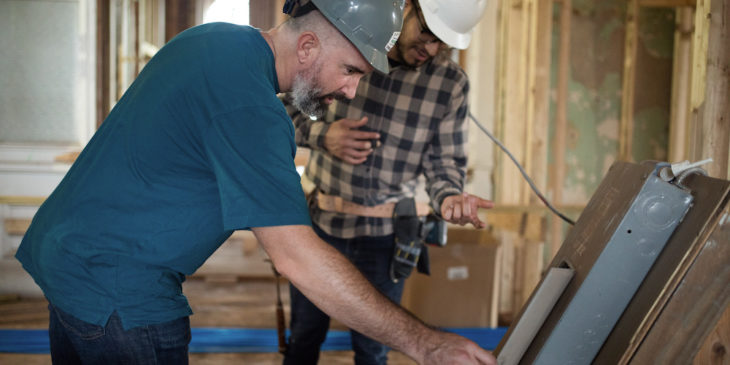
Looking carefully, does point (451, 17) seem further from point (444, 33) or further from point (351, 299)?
point (351, 299)

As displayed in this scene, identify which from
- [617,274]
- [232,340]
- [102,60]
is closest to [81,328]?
[617,274]

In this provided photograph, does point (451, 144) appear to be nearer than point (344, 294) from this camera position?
No

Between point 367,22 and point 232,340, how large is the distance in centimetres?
249

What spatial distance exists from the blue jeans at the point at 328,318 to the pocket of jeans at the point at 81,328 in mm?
904

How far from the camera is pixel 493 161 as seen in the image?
3996 mm

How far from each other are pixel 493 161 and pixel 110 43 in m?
2.85

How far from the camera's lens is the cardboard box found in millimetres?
3244

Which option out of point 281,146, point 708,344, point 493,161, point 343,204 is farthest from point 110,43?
point 708,344

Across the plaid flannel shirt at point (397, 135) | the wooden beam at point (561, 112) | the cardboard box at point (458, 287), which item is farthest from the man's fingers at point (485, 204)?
the wooden beam at point (561, 112)

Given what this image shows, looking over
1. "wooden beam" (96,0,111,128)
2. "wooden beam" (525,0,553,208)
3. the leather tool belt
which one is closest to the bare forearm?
the leather tool belt

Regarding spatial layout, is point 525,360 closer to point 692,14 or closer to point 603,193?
point 603,193

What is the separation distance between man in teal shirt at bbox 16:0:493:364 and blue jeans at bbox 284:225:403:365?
33.3 inches

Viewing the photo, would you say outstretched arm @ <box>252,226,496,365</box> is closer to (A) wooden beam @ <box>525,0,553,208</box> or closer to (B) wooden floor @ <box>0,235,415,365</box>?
(B) wooden floor @ <box>0,235,415,365</box>

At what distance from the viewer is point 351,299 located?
3.18 ft
